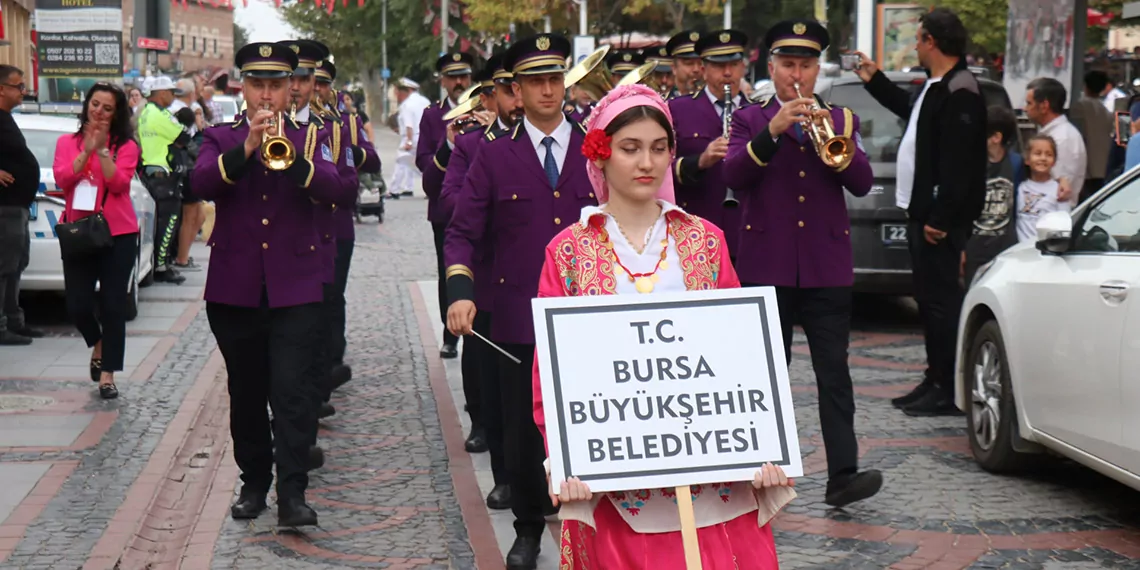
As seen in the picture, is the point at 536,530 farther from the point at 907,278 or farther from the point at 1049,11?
the point at 1049,11

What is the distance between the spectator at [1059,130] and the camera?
11.2 m

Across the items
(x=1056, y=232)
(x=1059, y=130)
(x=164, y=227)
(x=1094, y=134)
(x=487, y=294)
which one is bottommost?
(x=164, y=227)

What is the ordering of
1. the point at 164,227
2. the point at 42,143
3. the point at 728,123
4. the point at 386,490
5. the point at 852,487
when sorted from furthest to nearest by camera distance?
the point at 164,227, the point at 42,143, the point at 386,490, the point at 728,123, the point at 852,487

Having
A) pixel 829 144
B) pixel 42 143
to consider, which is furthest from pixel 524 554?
pixel 42 143

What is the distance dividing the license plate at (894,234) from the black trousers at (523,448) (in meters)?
6.36

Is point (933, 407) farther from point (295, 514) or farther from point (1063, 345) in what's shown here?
point (295, 514)

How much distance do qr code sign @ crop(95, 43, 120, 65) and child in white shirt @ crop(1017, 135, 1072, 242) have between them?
560 inches

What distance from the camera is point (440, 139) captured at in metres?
11.4

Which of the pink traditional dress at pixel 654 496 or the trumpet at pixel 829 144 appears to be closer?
the pink traditional dress at pixel 654 496

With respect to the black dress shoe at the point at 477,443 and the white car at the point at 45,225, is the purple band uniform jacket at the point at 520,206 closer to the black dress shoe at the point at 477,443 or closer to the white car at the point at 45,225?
the black dress shoe at the point at 477,443

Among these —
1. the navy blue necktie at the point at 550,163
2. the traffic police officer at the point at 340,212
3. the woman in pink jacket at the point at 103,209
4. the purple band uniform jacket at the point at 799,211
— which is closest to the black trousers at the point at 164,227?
the woman in pink jacket at the point at 103,209

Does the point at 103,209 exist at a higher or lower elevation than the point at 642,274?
lower

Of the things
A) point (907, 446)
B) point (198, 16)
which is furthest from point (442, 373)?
point (198, 16)

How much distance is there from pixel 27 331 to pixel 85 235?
317cm
